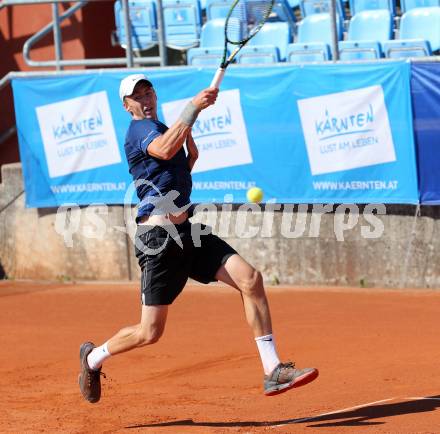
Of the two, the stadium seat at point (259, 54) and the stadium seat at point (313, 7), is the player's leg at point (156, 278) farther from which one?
the stadium seat at point (313, 7)

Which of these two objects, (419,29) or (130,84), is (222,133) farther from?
(130,84)

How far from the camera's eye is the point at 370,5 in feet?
42.0

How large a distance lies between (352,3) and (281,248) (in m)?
3.34

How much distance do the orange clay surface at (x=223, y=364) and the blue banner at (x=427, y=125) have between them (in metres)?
1.11

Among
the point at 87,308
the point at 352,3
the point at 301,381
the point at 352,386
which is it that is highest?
the point at 352,3

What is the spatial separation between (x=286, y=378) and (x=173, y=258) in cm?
101

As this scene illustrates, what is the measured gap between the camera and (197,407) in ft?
22.9

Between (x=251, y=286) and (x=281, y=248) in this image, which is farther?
(x=281, y=248)

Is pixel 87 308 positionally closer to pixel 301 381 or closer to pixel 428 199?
pixel 428 199

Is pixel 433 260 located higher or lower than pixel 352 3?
lower

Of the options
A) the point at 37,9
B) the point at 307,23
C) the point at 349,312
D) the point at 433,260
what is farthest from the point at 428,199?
the point at 37,9

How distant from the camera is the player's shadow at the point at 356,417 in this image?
633cm

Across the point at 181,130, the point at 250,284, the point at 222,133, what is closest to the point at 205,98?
the point at 181,130

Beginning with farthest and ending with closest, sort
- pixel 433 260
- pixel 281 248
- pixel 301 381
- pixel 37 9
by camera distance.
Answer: pixel 37 9
pixel 281 248
pixel 433 260
pixel 301 381
